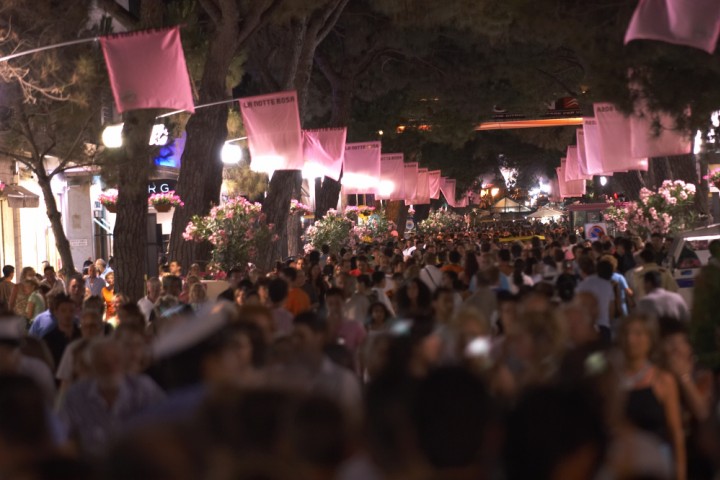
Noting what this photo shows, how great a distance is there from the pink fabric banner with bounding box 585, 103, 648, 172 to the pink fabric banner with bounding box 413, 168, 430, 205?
25379 millimetres

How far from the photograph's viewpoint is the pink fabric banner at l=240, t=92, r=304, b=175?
23.5 m

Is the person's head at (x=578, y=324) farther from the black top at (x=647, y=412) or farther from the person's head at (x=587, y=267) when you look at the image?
the person's head at (x=587, y=267)

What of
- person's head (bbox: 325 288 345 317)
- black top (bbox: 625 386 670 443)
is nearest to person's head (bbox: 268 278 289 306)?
person's head (bbox: 325 288 345 317)

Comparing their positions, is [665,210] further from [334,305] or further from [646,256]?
[334,305]

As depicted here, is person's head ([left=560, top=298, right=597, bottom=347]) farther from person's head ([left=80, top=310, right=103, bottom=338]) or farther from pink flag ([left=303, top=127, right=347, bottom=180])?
pink flag ([left=303, top=127, right=347, bottom=180])

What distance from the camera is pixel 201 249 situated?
23.4 m

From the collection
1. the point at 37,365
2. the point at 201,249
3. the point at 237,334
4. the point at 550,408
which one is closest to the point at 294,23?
the point at 201,249

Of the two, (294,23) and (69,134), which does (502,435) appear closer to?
(69,134)

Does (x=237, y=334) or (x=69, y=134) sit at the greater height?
(x=69, y=134)

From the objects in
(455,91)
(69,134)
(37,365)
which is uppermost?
(455,91)

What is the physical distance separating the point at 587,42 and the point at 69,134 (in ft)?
24.5

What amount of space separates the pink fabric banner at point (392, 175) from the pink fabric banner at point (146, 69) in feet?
82.9

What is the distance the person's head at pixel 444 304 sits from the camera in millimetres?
10430

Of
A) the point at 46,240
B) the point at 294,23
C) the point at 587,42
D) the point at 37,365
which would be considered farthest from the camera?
the point at 46,240
